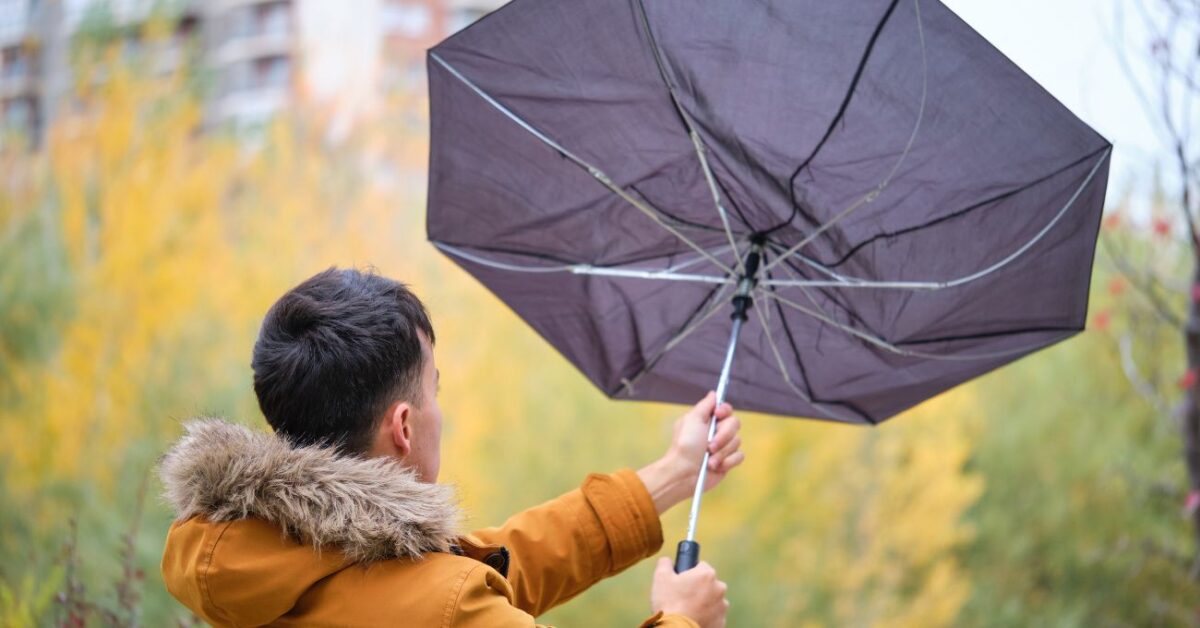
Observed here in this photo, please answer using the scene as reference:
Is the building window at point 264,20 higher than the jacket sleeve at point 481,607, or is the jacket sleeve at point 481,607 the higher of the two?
the building window at point 264,20

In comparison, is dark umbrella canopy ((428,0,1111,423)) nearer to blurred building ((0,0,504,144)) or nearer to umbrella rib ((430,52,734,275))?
umbrella rib ((430,52,734,275))

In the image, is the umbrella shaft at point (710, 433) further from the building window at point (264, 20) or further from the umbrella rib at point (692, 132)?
the building window at point (264, 20)

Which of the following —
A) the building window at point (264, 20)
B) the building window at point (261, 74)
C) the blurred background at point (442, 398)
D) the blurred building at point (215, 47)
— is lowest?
the blurred background at point (442, 398)

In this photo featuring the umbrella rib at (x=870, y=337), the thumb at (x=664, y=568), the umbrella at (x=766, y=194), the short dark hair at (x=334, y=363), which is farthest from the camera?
the umbrella rib at (x=870, y=337)

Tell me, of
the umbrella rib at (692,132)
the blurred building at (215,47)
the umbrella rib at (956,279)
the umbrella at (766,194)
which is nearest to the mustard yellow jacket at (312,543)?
the umbrella at (766,194)

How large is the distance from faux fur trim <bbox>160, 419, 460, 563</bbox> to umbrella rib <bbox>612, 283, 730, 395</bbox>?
40.8 inches

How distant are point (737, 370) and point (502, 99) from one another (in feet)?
2.61

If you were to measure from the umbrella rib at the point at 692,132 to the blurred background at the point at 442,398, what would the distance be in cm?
553

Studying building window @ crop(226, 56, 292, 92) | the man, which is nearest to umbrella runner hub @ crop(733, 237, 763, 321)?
the man

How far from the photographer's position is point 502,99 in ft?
7.11

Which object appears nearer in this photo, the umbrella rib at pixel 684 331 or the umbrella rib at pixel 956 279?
the umbrella rib at pixel 956 279

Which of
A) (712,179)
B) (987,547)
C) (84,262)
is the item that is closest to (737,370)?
(712,179)

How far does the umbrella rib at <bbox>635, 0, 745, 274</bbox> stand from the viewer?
77.0 inches

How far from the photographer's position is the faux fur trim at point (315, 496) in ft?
4.88
